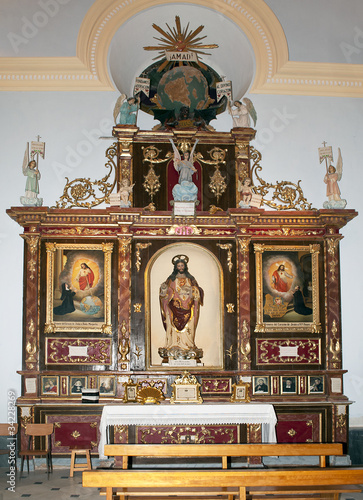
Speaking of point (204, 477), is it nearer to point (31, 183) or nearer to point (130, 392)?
point (130, 392)

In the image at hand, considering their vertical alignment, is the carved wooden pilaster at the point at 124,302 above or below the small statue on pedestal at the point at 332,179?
below

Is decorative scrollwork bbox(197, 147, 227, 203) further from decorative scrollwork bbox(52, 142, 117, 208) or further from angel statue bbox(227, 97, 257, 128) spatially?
decorative scrollwork bbox(52, 142, 117, 208)

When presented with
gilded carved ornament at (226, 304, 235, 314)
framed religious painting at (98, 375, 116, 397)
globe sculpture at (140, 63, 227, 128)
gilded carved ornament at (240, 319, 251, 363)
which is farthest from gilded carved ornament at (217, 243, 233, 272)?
framed religious painting at (98, 375, 116, 397)

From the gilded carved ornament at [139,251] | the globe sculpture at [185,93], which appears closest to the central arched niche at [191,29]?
the globe sculpture at [185,93]

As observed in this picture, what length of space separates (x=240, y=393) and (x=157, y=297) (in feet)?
7.84

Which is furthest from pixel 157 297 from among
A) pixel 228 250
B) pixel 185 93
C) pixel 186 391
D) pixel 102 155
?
pixel 185 93

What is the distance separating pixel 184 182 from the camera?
10.9 meters

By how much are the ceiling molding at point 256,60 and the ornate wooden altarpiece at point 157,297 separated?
4.41ft

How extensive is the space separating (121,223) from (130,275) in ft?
3.19

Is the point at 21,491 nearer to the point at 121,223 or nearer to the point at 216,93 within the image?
the point at 121,223

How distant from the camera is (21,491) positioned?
8578mm

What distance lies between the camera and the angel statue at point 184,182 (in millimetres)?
10906

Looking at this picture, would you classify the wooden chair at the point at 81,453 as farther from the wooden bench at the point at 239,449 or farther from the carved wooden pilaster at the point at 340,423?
the carved wooden pilaster at the point at 340,423

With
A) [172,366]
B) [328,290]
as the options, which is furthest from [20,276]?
[328,290]
